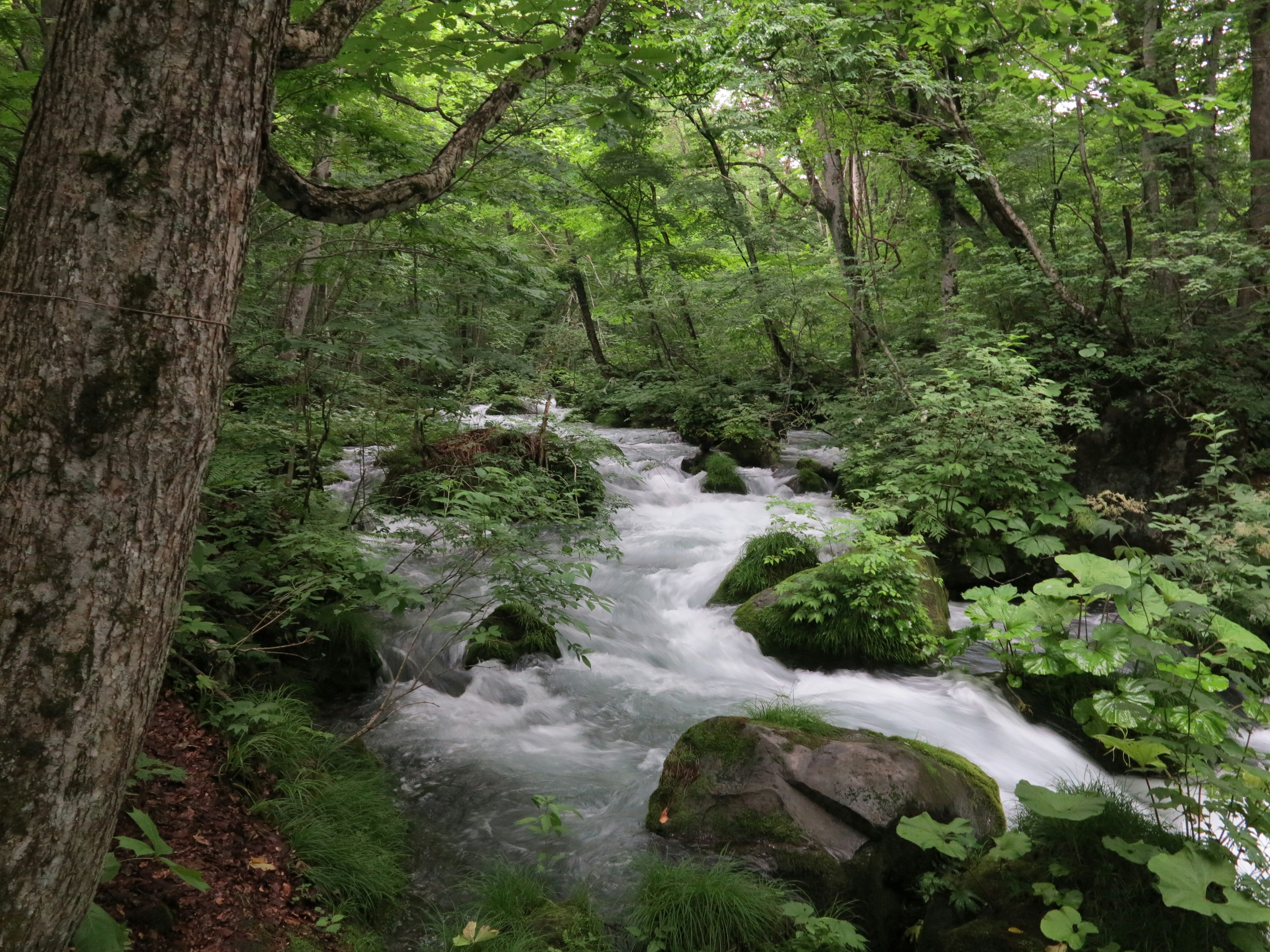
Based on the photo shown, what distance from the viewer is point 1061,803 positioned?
2502mm

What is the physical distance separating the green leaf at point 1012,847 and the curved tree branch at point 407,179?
3.43 meters

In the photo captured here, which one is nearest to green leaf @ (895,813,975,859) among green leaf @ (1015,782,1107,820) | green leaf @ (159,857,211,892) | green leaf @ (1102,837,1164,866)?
green leaf @ (1015,782,1107,820)

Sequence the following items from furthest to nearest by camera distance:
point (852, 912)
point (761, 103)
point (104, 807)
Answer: point (761, 103) → point (852, 912) → point (104, 807)

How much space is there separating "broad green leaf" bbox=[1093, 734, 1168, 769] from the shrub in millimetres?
3501

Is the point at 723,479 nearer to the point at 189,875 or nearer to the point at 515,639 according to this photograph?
the point at 515,639

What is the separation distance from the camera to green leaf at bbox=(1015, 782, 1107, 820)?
7.91 ft

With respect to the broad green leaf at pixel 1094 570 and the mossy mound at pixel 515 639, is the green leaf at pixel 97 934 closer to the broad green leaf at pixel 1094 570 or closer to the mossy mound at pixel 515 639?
the broad green leaf at pixel 1094 570

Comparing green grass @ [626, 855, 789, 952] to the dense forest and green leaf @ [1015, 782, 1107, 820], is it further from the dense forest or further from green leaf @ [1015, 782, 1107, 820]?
green leaf @ [1015, 782, 1107, 820]

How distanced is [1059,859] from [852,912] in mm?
1053

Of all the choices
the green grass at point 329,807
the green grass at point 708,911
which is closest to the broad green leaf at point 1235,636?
the green grass at point 708,911

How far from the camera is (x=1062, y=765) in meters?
4.99

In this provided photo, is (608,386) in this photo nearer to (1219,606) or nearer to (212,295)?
(1219,606)

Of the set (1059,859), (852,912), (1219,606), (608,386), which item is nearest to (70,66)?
(1059,859)

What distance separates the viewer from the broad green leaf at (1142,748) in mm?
2492
